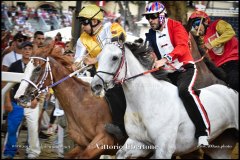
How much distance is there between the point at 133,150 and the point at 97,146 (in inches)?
24.4

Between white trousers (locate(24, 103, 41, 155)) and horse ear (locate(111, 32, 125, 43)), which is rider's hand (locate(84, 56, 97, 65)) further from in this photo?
white trousers (locate(24, 103, 41, 155))

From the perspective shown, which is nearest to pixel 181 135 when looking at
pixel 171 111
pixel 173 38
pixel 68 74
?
pixel 171 111

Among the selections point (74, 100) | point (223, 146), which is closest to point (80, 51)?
point (74, 100)

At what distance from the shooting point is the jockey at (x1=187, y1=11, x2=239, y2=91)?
7855 mm

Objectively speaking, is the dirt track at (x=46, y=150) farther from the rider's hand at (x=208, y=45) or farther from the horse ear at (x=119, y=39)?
the horse ear at (x=119, y=39)

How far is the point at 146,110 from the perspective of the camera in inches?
243

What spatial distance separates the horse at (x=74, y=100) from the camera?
264 inches

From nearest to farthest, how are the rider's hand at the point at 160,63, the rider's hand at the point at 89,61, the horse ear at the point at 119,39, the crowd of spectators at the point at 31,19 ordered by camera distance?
the horse ear at the point at 119,39 → the rider's hand at the point at 160,63 → the rider's hand at the point at 89,61 → the crowd of spectators at the point at 31,19

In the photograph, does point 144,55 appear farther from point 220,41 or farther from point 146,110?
point 220,41

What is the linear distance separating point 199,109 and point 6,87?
262 centimetres

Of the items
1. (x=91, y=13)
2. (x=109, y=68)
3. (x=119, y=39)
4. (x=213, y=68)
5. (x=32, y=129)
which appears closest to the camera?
(x=109, y=68)

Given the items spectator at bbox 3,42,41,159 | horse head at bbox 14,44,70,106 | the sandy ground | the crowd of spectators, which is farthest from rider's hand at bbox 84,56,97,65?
the crowd of spectators

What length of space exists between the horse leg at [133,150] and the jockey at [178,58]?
2.28 ft

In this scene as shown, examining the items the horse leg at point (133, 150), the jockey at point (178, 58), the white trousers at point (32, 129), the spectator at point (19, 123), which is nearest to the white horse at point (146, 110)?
the horse leg at point (133, 150)
